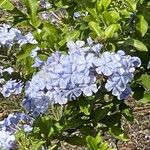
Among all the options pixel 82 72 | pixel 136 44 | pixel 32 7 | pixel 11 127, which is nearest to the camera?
pixel 82 72

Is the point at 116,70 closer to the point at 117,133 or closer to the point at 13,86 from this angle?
the point at 117,133

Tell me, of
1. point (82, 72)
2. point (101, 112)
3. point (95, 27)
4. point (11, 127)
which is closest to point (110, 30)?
point (95, 27)

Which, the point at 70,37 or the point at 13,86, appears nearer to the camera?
the point at 70,37

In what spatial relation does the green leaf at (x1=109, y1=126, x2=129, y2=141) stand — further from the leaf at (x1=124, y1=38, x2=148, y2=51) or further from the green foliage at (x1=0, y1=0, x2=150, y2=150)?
the leaf at (x1=124, y1=38, x2=148, y2=51)

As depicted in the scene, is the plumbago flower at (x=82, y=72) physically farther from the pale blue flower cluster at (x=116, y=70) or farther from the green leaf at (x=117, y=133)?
the green leaf at (x=117, y=133)

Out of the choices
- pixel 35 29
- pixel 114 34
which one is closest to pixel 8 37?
pixel 35 29

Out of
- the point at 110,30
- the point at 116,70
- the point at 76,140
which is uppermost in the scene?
the point at 110,30

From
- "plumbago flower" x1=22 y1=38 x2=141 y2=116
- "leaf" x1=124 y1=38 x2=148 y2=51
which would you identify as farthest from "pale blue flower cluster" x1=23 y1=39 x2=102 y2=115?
"leaf" x1=124 y1=38 x2=148 y2=51

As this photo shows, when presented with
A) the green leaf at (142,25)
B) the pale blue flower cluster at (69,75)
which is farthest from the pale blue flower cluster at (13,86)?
the green leaf at (142,25)
